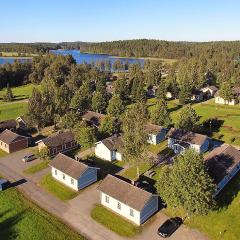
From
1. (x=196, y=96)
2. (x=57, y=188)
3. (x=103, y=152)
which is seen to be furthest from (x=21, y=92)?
(x=57, y=188)

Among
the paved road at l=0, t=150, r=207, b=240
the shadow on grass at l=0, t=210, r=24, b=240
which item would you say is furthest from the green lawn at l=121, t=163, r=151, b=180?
the shadow on grass at l=0, t=210, r=24, b=240

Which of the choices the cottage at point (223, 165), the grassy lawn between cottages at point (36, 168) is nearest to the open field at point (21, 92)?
the grassy lawn between cottages at point (36, 168)

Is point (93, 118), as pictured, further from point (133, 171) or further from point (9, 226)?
point (9, 226)

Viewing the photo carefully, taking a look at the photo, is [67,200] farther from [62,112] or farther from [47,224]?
[62,112]

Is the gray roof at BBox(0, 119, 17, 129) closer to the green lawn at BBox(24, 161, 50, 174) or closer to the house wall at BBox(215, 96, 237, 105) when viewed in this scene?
the green lawn at BBox(24, 161, 50, 174)

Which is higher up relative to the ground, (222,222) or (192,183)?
→ (192,183)

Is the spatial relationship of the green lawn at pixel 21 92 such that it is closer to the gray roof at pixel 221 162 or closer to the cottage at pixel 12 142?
the cottage at pixel 12 142

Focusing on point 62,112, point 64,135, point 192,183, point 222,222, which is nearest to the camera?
point 192,183

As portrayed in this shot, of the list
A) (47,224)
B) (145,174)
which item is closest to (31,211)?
(47,224)
